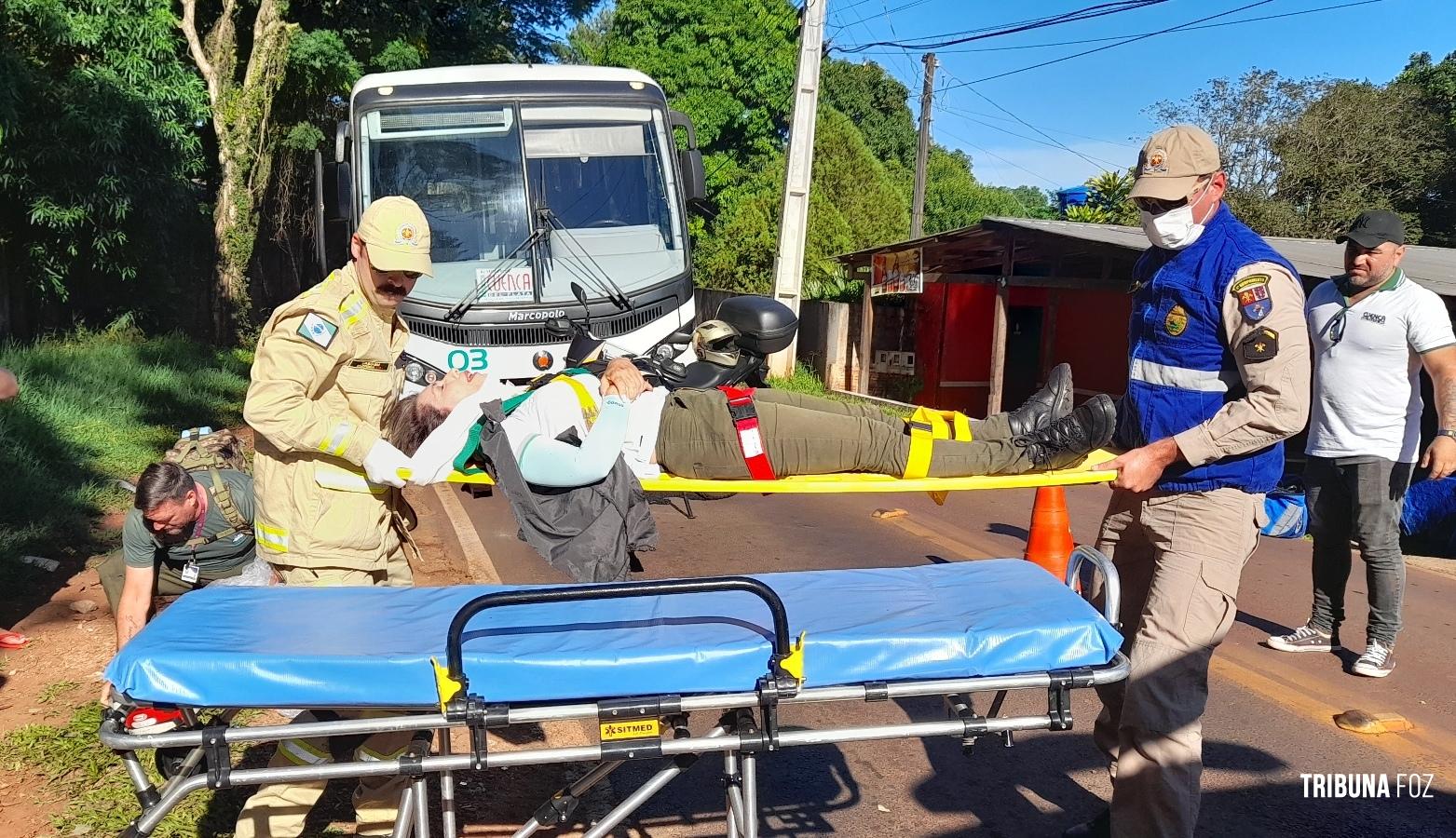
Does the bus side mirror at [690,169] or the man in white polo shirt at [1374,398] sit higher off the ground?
the bus side mirror at [690,169]

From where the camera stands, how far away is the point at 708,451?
3.74 m

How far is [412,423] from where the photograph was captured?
127 inches

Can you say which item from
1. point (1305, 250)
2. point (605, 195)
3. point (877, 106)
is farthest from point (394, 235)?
point (877, 106)

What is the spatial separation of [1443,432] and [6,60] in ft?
40.2

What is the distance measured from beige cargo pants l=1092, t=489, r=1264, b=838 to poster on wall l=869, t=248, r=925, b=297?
40.2 ft

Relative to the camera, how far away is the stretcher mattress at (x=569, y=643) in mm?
2270

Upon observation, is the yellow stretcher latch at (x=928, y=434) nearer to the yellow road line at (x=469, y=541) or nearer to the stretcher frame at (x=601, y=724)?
the stretcher frame at (x=601, y=724)

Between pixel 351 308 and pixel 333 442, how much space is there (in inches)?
15.9

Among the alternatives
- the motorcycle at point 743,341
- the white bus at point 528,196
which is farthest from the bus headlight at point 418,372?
the motorcycle at point 743,341

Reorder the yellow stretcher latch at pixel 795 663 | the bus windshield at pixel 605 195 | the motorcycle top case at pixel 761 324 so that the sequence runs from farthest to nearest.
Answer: the bus windshield at pixel 605 195
the motorcycle top case at pixel 761 324
the yellow stretcher latch at pixel 795 663

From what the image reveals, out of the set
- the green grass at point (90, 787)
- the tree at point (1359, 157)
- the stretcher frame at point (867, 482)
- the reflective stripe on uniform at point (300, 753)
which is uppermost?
the tree at point (1359, 157)

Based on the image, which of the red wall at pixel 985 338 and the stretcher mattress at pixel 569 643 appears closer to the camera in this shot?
the stretcher mattress at pixel 569 643

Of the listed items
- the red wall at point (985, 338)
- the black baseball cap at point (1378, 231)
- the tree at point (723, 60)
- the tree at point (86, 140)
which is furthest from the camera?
Answer: the tree at point (723, 60)

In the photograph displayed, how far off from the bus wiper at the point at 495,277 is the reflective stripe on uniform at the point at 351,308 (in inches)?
158
